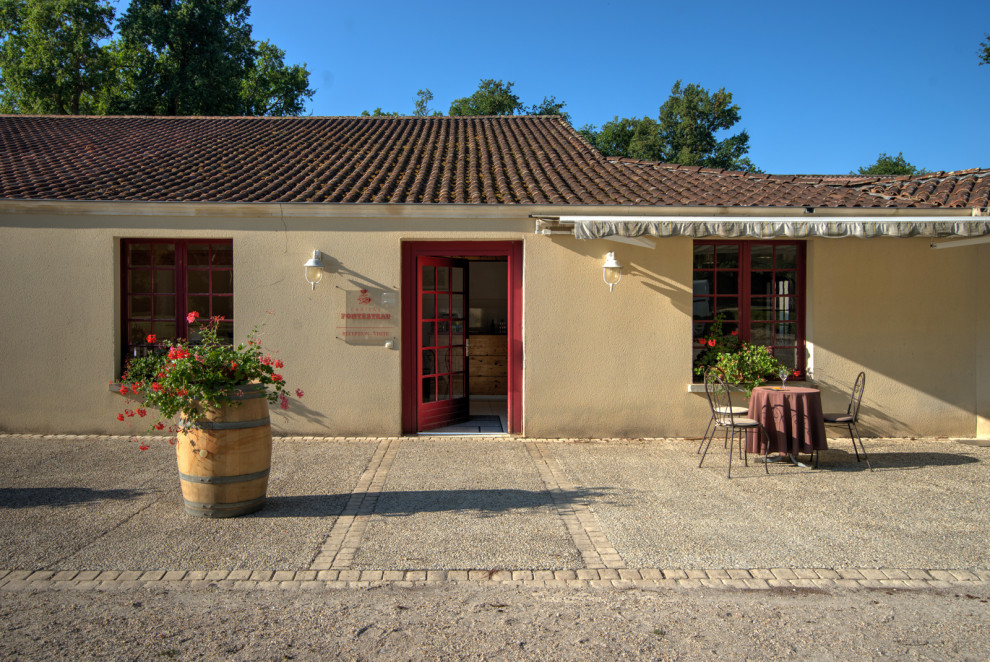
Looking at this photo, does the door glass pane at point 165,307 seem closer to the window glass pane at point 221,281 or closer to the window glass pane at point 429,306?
the window glass pane at point 221,281

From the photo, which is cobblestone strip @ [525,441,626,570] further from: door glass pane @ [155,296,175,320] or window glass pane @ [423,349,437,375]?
door glass pane @ [155,296,175,320]

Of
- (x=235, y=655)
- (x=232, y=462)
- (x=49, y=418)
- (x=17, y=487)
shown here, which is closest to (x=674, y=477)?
(x=232, y=462)

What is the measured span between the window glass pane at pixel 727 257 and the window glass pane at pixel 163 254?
7.23 m

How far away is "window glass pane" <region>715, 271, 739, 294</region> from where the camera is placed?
8844mm

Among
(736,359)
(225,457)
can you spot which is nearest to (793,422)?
(736,359)

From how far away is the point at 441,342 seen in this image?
30.3 feet

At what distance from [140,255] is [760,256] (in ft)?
27.1

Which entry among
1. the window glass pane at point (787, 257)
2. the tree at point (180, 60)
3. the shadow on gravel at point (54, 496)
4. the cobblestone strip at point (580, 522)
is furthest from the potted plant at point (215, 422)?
the tree at point (180, 60)

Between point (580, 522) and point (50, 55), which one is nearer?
point (580, 522)

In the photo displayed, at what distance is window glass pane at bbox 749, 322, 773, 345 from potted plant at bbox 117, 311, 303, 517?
20.8 ft

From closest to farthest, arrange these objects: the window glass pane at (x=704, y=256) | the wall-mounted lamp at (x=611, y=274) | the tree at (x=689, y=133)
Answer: the wall-mounted lamp at (x=611, y=274)
the window glass pane at (x=704, y=256)
the tree at (x=689, y=133)

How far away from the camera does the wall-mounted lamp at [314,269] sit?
8125mm

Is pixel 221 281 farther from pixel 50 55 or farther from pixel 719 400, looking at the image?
pixel 50 55

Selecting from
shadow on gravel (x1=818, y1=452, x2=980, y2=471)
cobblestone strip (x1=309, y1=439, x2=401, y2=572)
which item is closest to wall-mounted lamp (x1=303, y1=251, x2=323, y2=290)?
cobblestone strip (x1=309, y1=439, x2=401, y2=572)
